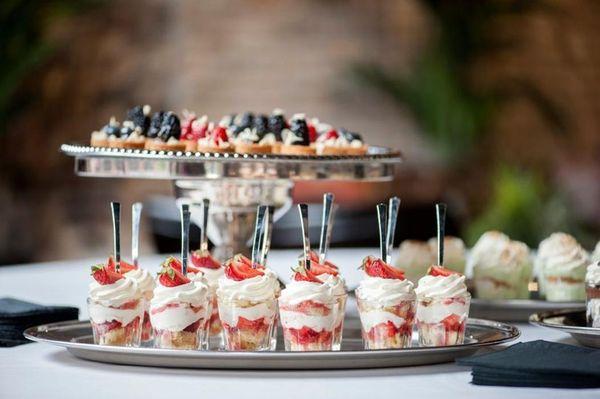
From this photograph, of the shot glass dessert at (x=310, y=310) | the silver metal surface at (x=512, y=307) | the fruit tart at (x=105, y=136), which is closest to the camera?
the shot glass dessert at (x=310, y=310)

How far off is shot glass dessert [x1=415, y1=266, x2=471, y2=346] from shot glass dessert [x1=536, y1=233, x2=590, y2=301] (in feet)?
2.11

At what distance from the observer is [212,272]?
2303 mm

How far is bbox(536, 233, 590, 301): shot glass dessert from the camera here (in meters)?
2.67

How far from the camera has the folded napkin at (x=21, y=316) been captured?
88.2 inches

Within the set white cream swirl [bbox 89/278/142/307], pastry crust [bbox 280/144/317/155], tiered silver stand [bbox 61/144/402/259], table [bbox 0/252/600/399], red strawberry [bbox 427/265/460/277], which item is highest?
pastry crust [bbox 280/144/317/155]

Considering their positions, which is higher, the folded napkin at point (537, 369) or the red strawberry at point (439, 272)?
the red strawberry at point (439, 272)

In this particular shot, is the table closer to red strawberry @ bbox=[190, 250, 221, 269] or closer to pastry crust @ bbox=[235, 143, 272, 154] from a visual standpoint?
red strawberry @ bbox=[190, 250, 221, 269]

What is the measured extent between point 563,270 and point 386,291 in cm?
78

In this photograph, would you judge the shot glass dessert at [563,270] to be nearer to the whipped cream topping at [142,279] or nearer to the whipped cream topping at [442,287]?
the whipped cream topping at [442,287]

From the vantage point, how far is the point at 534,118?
28.0ft

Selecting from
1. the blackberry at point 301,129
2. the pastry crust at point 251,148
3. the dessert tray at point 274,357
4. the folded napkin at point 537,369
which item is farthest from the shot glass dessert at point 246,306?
the blackberry at point 301,129

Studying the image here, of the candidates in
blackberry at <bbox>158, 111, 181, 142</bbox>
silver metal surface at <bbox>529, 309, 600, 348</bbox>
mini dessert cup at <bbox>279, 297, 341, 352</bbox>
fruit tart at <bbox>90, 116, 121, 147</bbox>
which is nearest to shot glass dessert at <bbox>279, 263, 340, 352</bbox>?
mini dessert cup at <bbox>279, 297, 341, 352</bbox>

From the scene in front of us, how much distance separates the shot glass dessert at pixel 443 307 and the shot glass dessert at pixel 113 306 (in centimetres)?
53

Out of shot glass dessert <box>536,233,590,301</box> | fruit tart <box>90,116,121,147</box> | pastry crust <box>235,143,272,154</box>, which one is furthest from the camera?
fruit tart <box>90,116,121,147</box>
